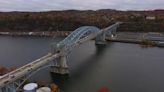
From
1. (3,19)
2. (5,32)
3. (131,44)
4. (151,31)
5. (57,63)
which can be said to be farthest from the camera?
(3,19)

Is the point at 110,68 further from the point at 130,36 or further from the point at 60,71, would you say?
the point at 130,36

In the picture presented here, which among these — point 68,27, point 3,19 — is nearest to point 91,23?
point 68,27

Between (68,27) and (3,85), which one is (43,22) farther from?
(3,85)

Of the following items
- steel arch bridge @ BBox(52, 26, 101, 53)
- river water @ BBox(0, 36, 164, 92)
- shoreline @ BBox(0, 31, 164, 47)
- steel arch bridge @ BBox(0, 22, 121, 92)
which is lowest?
river water @ BBox(0, 36, 164, 92)

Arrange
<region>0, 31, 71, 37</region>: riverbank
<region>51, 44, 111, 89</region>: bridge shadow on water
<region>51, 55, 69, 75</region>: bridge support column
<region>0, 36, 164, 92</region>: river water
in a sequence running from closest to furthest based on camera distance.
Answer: <region>0, 36, 164, 92</region>: river water < <region>51, 44, 111, 89</region>: bridge shadow on water < <region>51, 55, 69, 75</region>: bridge support column < <region>0, 31, 71, 37</region>: riverbank

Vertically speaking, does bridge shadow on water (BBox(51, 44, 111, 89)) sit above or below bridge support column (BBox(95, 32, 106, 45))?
below

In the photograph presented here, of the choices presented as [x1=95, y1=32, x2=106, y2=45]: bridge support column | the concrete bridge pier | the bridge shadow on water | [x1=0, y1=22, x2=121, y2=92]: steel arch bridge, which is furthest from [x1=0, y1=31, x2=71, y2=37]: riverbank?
the concrete bridge pier

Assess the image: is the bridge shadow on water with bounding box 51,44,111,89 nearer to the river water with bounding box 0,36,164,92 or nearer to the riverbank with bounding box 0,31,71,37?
the river water with bounding box 0,36,164,92

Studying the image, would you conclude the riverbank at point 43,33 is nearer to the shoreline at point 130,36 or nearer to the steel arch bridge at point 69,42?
the shoreline at point 130,36
